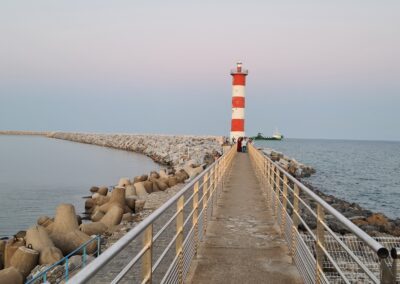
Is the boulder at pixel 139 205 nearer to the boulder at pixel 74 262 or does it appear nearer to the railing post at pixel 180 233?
the boulder at pixel 74 262

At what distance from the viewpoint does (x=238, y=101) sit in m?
→ 33.1

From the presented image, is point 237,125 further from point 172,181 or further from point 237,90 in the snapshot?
point 172,181

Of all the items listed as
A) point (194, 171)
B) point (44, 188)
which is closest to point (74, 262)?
point (194, 171)

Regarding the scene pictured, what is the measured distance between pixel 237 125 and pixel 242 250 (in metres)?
26.5

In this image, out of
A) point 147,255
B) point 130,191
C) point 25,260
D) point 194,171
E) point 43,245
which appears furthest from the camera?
point 194,171

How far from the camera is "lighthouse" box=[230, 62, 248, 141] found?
107 ft

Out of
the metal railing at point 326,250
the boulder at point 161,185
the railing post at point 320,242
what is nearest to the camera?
the metal railing at point 326,250

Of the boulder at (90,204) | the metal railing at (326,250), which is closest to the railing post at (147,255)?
the metal railing at (326,250)

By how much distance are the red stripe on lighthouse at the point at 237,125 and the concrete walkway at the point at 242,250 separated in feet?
73.6

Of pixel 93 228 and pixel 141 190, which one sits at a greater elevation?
pixel 141 190

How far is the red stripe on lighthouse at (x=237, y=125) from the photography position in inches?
1286

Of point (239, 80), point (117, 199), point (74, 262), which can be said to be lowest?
point (74, 262)

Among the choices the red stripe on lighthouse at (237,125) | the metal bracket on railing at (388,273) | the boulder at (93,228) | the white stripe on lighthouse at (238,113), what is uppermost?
the white stripe on lighthouse at (238,113)

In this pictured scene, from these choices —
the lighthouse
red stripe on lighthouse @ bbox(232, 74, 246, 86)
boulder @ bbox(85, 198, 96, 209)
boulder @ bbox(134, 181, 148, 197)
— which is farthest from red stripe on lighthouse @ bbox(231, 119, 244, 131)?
boulder @ bbox(134, 181, 148, 197)
